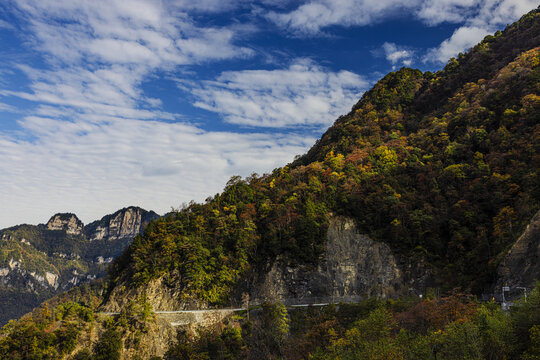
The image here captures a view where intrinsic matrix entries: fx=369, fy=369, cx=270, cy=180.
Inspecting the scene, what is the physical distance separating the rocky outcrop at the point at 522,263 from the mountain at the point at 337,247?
50 centimetres

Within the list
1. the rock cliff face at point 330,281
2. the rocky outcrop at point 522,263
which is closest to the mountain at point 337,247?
the rock cliff face at point 330,281

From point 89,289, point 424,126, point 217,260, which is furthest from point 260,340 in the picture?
point 89,289

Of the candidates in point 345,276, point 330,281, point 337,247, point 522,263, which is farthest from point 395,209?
point 522,263

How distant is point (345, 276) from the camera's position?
44.0 m

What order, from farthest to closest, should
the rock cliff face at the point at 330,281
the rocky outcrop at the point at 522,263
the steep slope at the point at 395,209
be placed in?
1. the rock cliff face at the point at 330,281
2. the steep slope at the point at 395,209
3. the rocky outcrop at the point at 522,263

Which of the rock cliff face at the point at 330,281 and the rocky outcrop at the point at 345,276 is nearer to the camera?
the rock cliff face at the point at 330,281

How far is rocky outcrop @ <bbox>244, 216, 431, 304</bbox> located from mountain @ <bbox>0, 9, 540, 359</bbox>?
0.46ft

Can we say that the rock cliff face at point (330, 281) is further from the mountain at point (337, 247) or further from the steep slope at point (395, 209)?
the steep slope at point (395, 209)

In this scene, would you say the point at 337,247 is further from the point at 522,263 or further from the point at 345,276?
the point at 522,263

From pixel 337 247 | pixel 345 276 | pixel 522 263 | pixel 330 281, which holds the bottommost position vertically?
pixel 330 281

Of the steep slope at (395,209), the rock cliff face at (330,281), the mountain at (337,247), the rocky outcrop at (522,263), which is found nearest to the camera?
the rocky outcrop at (522,263)

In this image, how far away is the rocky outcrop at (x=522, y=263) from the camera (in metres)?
29.5

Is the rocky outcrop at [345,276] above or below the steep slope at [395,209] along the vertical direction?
below

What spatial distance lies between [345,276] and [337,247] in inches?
147
